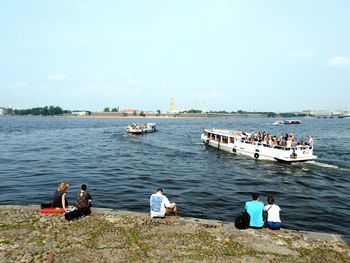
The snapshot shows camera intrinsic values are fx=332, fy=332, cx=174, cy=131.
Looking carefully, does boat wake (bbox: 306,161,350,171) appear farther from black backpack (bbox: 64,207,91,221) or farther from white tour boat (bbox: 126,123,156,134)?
white tour boat (bbox: 126,123,156,134)

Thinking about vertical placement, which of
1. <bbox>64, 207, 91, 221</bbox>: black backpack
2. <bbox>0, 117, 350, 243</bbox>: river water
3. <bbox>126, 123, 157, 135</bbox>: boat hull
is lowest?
<bbox>0, 117, 350, 243</bbox>: river water

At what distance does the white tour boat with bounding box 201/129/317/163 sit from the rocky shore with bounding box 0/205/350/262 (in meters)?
27.6

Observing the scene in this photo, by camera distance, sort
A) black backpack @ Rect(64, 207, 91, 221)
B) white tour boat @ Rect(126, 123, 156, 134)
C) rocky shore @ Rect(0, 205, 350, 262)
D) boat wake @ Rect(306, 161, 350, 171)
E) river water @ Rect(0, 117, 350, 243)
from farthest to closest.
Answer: white tour boat @ Rect(126, 123, 156, 134), boat wake @ Rect(306, 161, 350, 171), river water @ Rect(0, 117, 350, 243), black backpack @ Rect(64, 207, 91, 221), rocky shore @ Rect(0, 205, 350, 262)

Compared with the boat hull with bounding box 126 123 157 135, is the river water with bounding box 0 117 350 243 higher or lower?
lower

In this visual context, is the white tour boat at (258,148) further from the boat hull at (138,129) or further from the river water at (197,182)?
the boat hull at (138,129)

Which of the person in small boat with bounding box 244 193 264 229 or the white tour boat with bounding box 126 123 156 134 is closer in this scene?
the person in small boat with bounding box 244 193 264 229

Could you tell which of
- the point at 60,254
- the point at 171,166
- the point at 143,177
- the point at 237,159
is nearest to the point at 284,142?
the point at 237,159

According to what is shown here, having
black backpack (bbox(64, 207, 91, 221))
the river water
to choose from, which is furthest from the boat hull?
black backpack (bbox(64, 207, 91, 221))

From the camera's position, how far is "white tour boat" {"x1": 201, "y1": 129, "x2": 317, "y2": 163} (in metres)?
39.5

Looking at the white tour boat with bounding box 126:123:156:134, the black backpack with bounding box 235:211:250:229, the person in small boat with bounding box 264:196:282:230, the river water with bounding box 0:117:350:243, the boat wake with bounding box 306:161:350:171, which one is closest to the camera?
the black backpack with bounding box 235:211:250:229

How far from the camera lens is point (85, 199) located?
586 inches

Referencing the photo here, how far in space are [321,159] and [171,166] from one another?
67.2 ft

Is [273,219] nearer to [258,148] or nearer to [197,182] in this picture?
[197,182]

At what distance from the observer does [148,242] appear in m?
12.0
